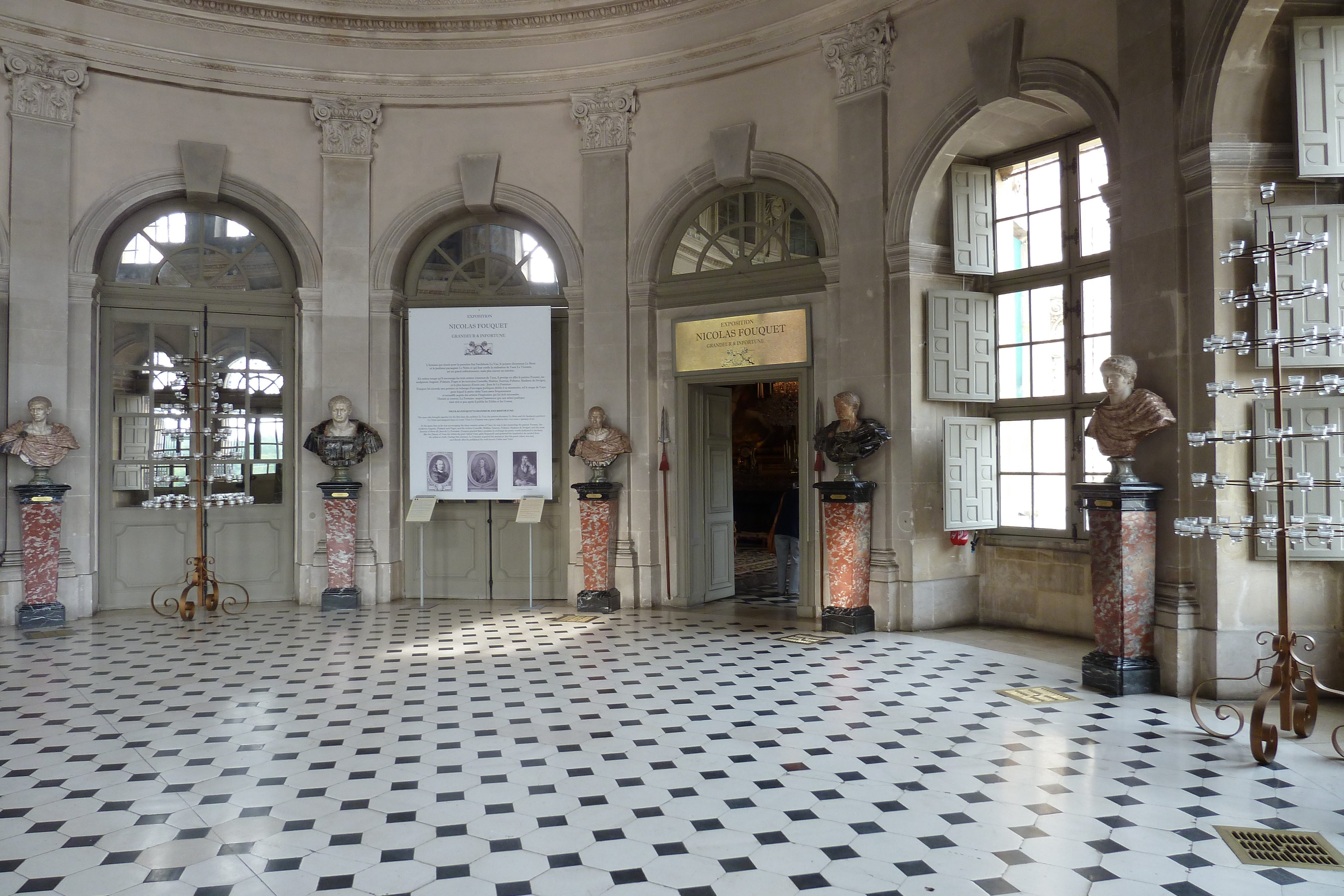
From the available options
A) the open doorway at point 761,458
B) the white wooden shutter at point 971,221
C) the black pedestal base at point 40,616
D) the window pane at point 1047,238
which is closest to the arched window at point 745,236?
the white wooden shutter at point 971,221

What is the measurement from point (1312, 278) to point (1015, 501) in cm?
336

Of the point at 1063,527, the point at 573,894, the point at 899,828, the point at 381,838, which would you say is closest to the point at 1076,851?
the point at 899,828

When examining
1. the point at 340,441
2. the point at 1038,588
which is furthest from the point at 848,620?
the point at 340,441

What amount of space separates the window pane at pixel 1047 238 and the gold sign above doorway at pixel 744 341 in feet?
6.86

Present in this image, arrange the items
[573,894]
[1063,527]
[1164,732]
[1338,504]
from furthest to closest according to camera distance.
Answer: [1063,527]
[1338,504]
[1164,732]
[573,894]

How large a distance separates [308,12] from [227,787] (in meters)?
8.44

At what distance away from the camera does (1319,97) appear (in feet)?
17.7

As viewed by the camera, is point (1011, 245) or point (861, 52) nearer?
point (861, 52)

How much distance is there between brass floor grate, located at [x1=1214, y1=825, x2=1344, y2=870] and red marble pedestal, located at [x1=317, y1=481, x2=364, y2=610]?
792 cm

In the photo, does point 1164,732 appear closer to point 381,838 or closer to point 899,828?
point 899,828

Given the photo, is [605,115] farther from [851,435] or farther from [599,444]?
[851,435]

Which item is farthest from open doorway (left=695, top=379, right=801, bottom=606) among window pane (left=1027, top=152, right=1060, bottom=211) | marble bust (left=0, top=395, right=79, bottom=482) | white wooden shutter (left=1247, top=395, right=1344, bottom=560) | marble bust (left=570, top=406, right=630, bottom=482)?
marble bust (left=0, top=395, right=79, bottom=482)

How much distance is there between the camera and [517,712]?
5480 mm

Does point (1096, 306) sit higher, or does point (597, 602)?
point (1096, 306)
